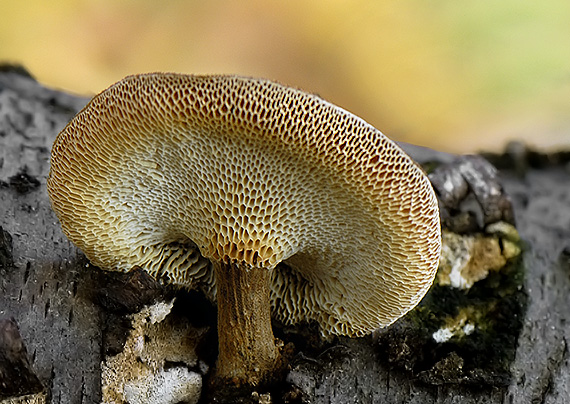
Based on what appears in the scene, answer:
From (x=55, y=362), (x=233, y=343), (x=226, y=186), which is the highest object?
(x=226, y=186)

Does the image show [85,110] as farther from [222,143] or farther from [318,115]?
[318,115]

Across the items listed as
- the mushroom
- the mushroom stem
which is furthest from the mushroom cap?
the mushroom stem

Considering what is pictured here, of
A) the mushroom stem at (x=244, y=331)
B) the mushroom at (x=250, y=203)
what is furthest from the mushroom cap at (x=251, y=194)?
the mushroom stem at (x=244, y=331)

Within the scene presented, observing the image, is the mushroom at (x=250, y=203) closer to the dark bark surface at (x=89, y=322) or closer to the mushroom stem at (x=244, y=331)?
the mushroom stem at (x=244, y=331)

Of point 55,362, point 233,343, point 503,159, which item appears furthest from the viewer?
point 503,159

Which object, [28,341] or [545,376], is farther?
[545,376]

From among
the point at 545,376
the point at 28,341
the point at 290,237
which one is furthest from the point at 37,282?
the point at 545,376
